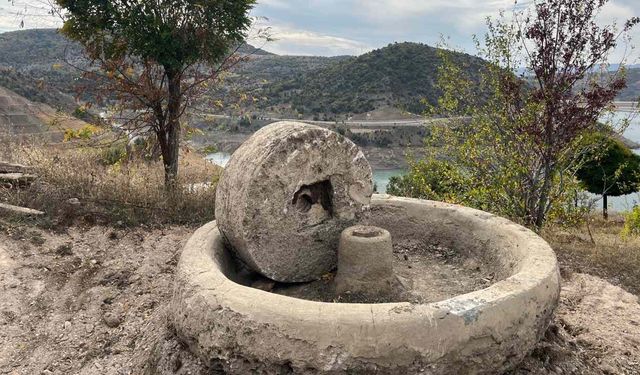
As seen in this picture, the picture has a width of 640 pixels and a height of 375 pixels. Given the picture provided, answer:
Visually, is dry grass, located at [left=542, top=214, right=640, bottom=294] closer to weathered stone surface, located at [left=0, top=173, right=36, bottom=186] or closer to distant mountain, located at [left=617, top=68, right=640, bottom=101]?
distant mountain, located at [left=617, top=68, right=640, bottom=101]

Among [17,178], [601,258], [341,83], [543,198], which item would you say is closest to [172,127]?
[17,178]

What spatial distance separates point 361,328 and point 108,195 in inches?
222

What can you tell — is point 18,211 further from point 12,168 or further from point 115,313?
point 115,313

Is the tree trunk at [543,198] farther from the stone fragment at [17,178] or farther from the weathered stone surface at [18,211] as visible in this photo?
the stone fragment at [17,178]

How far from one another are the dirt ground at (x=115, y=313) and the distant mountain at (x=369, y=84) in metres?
26.7

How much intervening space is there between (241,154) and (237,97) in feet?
19.3

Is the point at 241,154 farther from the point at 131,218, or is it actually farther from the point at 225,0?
the point at 225,0

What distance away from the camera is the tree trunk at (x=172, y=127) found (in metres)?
8.26

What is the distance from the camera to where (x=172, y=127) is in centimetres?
842

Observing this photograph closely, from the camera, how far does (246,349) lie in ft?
9.76

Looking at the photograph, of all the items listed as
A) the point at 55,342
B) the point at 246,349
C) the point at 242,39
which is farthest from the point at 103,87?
the point at 246,349

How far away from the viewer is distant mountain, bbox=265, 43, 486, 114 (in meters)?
35.4

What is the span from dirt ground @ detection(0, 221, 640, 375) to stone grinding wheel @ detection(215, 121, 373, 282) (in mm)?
945

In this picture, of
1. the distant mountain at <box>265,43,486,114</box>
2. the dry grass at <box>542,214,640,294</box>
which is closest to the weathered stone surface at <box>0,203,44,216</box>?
the dry grass at <box>542,214,640,294</box>
